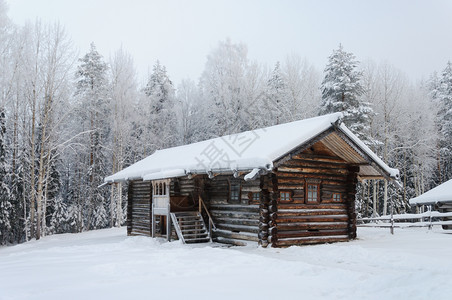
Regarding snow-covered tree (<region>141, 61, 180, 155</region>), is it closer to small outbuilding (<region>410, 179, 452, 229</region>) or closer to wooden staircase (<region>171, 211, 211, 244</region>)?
wooden staircase (<region>171, 211, 211, 244</region>)

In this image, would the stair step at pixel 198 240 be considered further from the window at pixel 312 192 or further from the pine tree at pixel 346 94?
the pine tree at pixel 346 94

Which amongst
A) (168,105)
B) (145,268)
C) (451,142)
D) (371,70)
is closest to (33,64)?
(168,105)

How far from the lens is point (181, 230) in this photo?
1809 centimetres

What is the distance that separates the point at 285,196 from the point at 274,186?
1.03m

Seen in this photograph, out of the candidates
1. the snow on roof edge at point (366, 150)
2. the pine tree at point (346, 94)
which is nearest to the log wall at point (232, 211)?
the snow on roof edge at point (366, 150)

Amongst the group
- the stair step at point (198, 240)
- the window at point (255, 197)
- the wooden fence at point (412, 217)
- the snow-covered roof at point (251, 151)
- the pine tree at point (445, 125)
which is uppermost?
the pine tree at point (445, 125)

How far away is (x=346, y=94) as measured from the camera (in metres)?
31.3

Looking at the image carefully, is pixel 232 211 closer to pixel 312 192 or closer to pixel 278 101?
pixel 312 192

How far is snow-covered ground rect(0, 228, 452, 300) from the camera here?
7.76m

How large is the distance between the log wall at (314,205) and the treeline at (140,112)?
13665 mm

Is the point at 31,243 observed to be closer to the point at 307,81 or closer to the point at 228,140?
the point at 228,140

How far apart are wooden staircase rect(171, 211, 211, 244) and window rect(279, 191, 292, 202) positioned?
13.2ft

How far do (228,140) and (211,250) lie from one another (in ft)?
25.6

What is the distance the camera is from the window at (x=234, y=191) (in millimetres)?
17188
